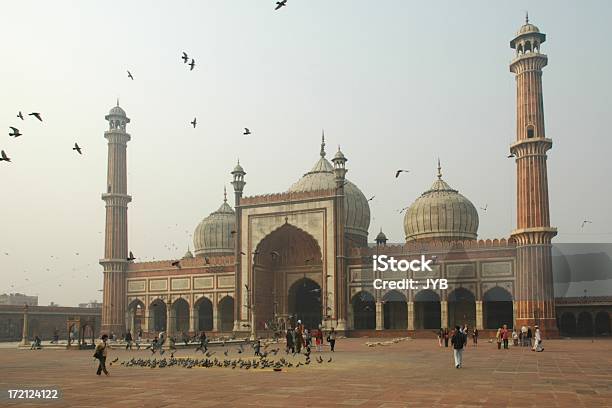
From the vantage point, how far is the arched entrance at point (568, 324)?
47500 mm

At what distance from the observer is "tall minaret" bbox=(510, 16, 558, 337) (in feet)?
126

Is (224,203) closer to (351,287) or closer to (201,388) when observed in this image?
(351,287)

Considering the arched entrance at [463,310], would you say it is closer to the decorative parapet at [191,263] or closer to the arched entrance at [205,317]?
the decorative parapet at [191,263]

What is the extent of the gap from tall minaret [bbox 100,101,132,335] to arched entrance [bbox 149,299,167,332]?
221 cm

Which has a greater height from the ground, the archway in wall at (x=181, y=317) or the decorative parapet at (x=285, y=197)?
the decorative parapet at (x=285, y=197)

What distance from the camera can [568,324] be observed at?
47750 millimetres

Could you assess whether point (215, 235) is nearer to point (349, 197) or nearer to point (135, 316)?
point (135, 316)

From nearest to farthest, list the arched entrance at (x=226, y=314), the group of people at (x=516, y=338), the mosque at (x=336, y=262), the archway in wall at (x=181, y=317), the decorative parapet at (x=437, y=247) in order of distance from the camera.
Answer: the group of people at (x=516, y=338) < the mosque at (x=336, y=262) < the decorative parapet at (x=437, y=247) < the arched entrance at (x=226, y=314) < the archway in wall at (x=181, y=317)

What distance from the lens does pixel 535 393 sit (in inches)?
473

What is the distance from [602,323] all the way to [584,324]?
1242mm

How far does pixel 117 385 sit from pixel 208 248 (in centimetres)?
4459

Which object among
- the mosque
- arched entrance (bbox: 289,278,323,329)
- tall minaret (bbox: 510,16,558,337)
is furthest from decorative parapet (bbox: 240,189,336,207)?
tall minaret (bbox: 510,16,558,337)

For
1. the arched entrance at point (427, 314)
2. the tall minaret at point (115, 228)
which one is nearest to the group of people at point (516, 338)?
the arched entrance at point (427, 314)

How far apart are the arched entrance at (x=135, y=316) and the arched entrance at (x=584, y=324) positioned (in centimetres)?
3277
